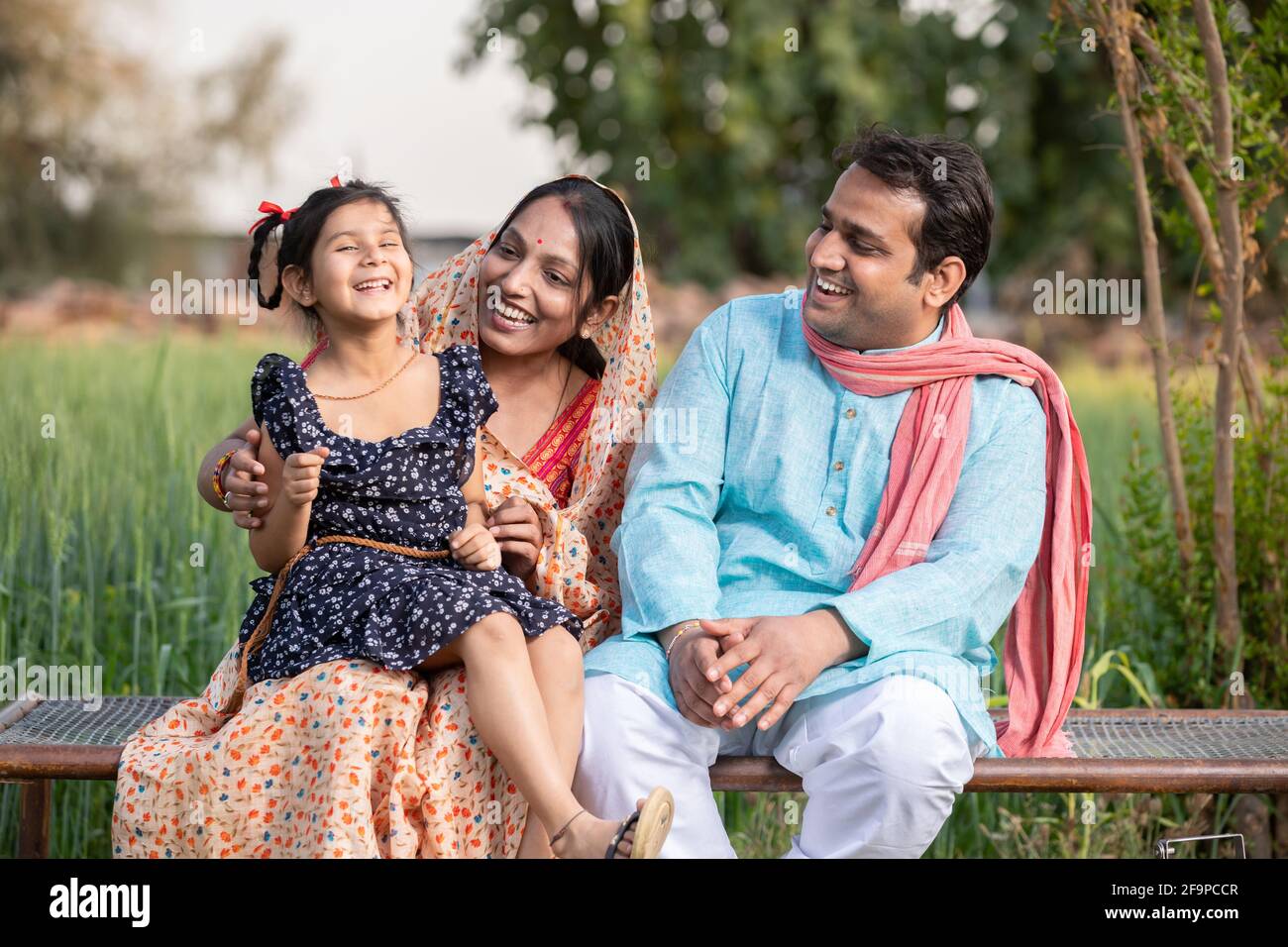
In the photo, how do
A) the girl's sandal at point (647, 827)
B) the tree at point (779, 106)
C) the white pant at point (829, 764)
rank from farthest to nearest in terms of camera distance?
the tree at point (779, 106), the white pant at point (829, 764), the girl's sandal at point (647, 827)

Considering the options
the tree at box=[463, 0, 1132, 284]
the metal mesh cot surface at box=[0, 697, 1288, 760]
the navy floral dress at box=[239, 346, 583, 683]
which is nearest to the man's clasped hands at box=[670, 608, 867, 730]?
the navy floral dress at box=[239, 346, 583, 683]

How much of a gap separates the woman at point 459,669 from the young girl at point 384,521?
0.07 meters

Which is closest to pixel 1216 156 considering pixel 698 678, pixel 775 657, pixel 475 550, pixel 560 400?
pixel 560 400

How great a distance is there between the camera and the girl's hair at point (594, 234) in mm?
2816

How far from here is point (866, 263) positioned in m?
2.63

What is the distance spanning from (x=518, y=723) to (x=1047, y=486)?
1191 millimetres

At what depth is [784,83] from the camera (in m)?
12.6

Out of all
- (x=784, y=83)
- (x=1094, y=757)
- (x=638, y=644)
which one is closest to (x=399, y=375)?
(x=638, y=644)

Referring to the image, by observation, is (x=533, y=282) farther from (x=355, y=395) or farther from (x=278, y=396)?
(x=278, y=396)

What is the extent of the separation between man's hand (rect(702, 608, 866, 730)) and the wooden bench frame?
126 millimetres

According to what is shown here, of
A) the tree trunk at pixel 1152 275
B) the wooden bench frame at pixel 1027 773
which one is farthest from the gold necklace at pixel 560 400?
the tree trunk at pixel 1152 275

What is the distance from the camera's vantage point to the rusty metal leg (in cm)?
285

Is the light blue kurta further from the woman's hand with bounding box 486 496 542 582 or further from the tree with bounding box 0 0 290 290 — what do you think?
the tree with bounding box 0 0 290 290

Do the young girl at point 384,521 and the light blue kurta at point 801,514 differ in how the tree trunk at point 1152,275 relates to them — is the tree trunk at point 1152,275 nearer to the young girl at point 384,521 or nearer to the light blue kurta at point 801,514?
the light blue kurta at point 801,514
